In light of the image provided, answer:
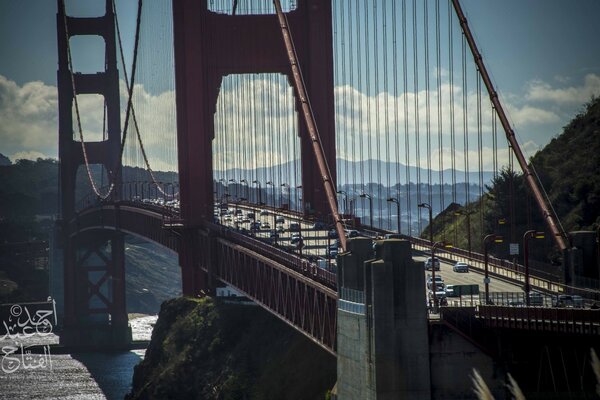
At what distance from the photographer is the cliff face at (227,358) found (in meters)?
64.9

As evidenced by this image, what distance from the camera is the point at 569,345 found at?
143 ft

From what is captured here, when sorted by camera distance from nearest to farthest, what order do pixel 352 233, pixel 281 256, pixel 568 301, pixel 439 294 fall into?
pixel 568 301 → pixel 439 294 → pixel 281 256 → pixel 352 233

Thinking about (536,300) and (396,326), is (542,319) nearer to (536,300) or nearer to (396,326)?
(536,300)

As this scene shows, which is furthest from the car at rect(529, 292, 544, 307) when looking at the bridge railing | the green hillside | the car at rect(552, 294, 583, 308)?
the green hillside

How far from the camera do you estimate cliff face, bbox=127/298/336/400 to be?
6494cm

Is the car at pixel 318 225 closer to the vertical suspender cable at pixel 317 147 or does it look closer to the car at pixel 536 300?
the vertical suspender cable at pixel 317 147

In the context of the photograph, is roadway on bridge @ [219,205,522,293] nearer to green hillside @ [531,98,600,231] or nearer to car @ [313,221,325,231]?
car @ [313,221,325,231]

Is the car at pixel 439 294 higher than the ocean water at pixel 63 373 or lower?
higher

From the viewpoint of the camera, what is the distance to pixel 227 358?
74062mm

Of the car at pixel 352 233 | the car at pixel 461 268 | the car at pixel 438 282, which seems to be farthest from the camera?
the car at pixel 352 233

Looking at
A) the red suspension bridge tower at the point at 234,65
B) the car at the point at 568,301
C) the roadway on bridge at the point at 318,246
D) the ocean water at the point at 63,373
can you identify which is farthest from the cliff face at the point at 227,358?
the car at the point at 568,301

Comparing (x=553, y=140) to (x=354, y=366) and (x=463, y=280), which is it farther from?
(x=354, y=366)

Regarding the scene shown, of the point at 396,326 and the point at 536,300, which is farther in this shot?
the point at 536,300

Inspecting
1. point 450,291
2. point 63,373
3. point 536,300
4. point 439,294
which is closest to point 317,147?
point 450,291
